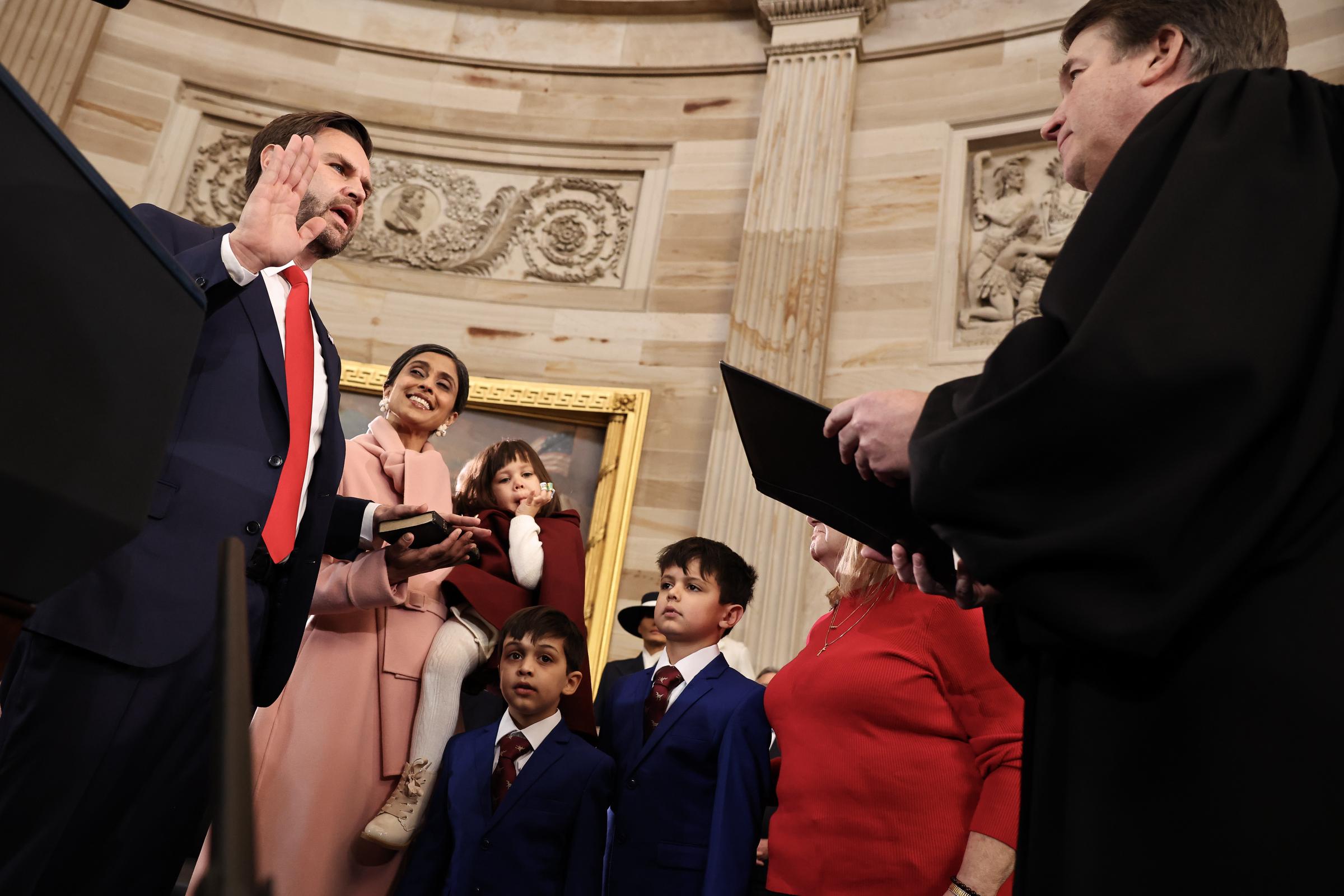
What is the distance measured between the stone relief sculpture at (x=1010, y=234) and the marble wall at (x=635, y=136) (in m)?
0.18

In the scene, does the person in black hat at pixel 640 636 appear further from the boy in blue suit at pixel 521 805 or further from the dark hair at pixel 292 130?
the dark hair at pixel 292 130

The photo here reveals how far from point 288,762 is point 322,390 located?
1.06 meters

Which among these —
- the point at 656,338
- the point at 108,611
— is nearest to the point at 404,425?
the point at 108,611

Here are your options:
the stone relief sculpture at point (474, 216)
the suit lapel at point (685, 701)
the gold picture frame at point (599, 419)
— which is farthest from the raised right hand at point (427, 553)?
the stone relief sculpture at point (474, 216)

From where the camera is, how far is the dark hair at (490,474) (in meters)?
3.84

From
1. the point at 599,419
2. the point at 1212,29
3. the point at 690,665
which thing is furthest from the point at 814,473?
the point at 599,419

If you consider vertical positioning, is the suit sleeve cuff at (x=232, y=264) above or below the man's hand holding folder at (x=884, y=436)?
above

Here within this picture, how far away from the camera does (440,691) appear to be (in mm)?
3043

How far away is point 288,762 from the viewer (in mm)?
2713

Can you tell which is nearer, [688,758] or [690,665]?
[688,758]

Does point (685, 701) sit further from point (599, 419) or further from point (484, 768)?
point (599, 419)

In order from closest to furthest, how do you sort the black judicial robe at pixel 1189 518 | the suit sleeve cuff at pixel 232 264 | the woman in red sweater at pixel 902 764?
the black judicial robe at pixel 1189 518 → the suit sleeve cuff at pixel 232 264 → the woman in red sweater at pixel 902 764

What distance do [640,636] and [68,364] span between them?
4245 millimetres

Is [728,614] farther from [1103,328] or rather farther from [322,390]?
[1103,328]
